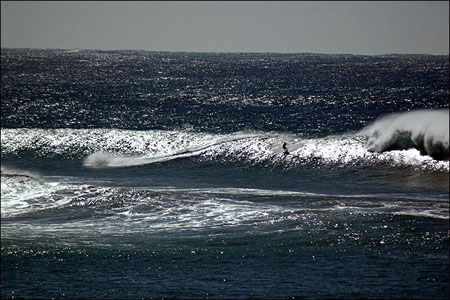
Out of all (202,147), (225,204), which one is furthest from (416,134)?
(225,204)

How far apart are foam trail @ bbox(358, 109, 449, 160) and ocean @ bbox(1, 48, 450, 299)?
11cm

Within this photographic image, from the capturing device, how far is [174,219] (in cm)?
2797

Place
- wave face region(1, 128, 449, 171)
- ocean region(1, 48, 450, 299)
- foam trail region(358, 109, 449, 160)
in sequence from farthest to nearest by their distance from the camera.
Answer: wave face region(1, 128, 449, 171) < foam trail region(358, 109, 449, 160) < ocean region(1, 48, 450, 299)

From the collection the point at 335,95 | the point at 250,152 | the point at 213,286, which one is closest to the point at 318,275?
the point at 213,286

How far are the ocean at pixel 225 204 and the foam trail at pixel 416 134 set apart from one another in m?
0.11

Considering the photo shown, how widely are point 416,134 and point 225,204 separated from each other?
15360mm

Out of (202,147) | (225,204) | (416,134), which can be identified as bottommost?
(225,204)

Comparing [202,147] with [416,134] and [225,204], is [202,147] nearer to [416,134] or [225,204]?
[416,134]

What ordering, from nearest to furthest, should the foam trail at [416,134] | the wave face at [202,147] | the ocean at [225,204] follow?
the ocean at [225,204], the foam trail at [416,134], the wave face at [202,147]

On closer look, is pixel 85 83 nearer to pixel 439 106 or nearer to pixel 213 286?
pixel 439 106

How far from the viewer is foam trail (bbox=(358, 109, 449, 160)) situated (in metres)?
37.9

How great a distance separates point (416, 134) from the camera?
1592 inches

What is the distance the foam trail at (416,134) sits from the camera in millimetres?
37906

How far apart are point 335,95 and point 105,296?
223 ft
